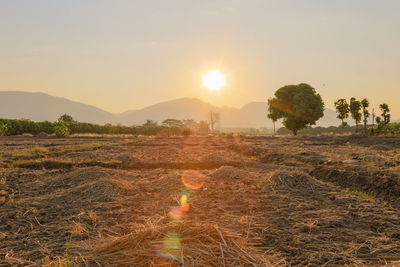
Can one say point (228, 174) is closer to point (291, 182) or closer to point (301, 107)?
point (291, 182)

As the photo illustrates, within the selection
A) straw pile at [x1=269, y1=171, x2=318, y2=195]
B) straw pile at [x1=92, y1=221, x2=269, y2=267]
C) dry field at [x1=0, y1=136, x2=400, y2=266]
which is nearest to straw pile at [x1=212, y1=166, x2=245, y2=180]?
dry field at [x1=0, y1=136, x2=400, y2=266]

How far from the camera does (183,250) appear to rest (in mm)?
3043

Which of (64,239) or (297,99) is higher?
(297,99)

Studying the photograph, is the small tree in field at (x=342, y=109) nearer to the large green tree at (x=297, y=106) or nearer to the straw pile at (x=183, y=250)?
the large green tree at (x=297, y=106)

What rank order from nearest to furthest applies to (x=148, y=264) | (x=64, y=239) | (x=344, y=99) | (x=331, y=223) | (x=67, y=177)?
(x=148, y=264) < (x=64, y=239) < (x=331, y=223) < (x=67, y=177) < (x=344, y=99)

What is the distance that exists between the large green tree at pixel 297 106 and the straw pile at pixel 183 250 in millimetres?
48859

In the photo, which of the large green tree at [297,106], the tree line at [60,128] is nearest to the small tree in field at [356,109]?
the large green tree at [297,106]

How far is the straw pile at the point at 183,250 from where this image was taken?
2887 millimetres

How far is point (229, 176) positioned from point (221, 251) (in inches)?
240

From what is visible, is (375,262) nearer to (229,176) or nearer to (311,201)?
(311,201)

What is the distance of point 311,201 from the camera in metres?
6.41

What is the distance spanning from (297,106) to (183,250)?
49969 millimetres

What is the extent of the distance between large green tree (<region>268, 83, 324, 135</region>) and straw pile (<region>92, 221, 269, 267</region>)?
48.9m

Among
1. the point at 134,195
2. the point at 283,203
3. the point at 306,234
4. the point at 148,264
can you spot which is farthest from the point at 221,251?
the point at 134,195
